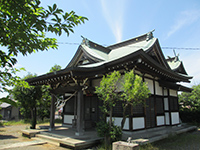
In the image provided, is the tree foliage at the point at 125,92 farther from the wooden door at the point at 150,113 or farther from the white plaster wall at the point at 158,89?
the white plaster wall at the point at 158,89

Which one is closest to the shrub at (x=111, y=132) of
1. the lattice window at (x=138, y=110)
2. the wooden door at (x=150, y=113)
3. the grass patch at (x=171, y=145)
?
the grass patch at (x=171, y=145)

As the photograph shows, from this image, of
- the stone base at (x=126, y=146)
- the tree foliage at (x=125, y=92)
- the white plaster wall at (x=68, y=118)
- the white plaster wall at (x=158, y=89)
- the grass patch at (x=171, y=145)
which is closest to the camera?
the stone base at (x=126, y=146)

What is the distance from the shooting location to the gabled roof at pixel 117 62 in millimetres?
6973

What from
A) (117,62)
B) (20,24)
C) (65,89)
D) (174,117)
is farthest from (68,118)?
(20,24)

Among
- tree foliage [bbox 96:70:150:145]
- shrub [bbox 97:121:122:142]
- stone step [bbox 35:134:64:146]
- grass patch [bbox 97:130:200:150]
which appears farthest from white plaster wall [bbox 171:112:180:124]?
stone step [bbox 35:134:64:146]

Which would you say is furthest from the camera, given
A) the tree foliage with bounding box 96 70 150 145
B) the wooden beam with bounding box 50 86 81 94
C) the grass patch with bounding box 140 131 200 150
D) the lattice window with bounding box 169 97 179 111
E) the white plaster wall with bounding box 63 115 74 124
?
the lattice window with bounding box 169 97 179 111

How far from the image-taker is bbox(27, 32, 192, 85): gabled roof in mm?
6973

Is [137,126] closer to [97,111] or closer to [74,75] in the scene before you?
[97,111]

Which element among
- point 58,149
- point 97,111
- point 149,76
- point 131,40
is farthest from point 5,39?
point 131,40

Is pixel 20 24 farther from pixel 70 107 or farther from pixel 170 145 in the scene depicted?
pixel 70 107

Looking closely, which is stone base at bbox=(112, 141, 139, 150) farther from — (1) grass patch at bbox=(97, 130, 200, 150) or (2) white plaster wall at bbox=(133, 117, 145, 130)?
(2) white plaster wall at bbox=(133, 117, 145, 130)

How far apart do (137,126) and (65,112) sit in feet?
19.1

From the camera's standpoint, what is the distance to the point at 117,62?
717 cm

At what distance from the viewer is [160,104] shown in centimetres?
1014
